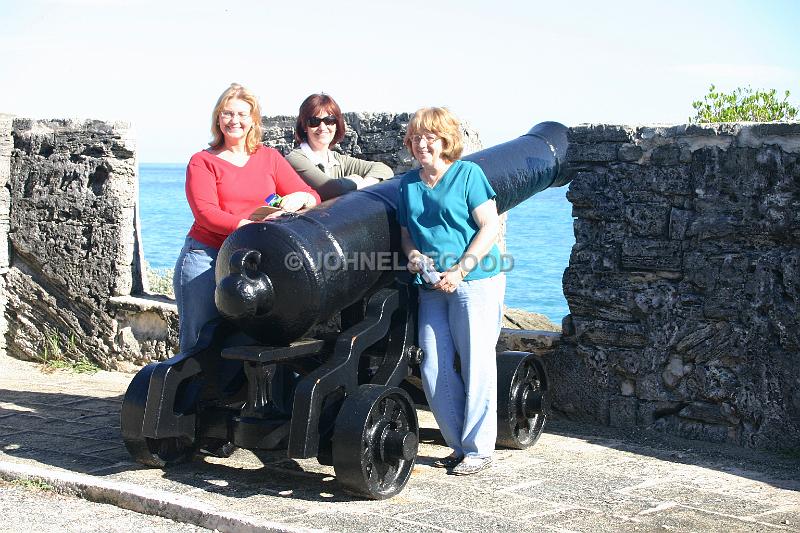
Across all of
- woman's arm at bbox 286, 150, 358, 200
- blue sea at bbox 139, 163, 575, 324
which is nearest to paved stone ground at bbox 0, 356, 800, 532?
woman's arm at bbox 286, 150, 358, 200

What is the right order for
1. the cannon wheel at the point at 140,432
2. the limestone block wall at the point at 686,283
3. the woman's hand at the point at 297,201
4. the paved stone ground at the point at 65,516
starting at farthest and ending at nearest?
the limestone block wall at the point at 686,283 → the woman's hand at the point at 297,201 → the cannon wheel at the point at 140,432 → the paved stone ground at the point at 65,516

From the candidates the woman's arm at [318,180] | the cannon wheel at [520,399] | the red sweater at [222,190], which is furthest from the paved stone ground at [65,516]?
the woman's arm at [318,180]

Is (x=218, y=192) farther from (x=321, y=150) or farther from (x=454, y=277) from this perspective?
(x=454, y=277)

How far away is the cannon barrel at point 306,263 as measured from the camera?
15.8ft

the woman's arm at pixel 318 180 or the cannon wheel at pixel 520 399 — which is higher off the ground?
the woman's arm at pixel 318 180

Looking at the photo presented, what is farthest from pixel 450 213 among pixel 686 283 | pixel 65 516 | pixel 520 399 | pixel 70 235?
pixel 70 235

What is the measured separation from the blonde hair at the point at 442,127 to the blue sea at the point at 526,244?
Result: 435 inches

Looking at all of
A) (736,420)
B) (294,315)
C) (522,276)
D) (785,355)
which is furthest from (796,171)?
(522,276)

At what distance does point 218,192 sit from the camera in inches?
214

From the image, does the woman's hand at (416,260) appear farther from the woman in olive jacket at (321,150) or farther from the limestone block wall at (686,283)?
the limestone block wall at (686,283)

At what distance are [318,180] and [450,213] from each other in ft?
3.19

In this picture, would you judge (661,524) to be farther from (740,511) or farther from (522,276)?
(522,276)

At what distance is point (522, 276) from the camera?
3253 cm

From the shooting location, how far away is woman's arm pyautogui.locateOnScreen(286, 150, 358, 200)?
5.80 m
